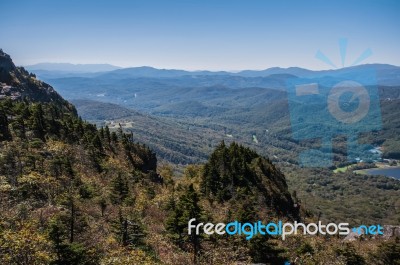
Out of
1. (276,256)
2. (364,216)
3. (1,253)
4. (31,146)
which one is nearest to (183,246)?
(276,256)

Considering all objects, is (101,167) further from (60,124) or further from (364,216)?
(364,216)

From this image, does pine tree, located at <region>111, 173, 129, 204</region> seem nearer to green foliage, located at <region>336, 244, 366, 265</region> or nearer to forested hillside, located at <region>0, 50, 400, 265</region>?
forested hillside, located at <region>0, 50, 400, 265</region>

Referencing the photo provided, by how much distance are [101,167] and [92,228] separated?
24683 mm

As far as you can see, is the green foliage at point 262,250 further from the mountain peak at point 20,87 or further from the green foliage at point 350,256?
the mountain peak at point 20,87

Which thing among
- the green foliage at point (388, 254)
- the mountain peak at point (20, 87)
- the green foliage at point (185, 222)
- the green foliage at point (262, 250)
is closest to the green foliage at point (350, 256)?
the green foliage at point (388, 254)

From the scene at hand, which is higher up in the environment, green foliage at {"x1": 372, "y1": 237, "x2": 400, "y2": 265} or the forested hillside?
the forested hillside

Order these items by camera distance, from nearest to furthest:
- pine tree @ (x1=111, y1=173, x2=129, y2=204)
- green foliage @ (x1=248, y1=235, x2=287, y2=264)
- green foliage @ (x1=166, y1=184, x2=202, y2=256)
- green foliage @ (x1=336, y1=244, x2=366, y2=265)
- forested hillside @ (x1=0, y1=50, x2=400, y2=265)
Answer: forested hillside @ (x1=0, y1=50, x2=400, y2=265)
green foliage @ (x1=248, y1=235, x2=287, y2=264)
green foliage @ (x1=166, y1=184, x2=202, y2=256)
green foliage @ (x1=336, y1=244, x2=366, y2=265)
pine tree @ (x1=111, y1=173, x2=129, y2=204)

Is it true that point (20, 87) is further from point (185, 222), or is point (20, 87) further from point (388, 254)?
point (388, 254)

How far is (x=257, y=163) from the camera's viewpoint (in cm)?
7000

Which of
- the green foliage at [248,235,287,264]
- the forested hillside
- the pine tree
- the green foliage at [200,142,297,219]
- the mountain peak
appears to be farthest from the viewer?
the mountain peak

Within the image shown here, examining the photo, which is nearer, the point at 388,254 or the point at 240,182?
the point at 388,254

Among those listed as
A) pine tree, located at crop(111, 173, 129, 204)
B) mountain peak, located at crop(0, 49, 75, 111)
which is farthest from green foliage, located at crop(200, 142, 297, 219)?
mountain peak, located at crop(0, 49, 75, 111)

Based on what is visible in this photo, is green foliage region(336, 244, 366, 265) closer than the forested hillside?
No

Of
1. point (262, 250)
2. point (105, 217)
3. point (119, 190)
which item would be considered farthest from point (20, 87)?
point (262, 250)
